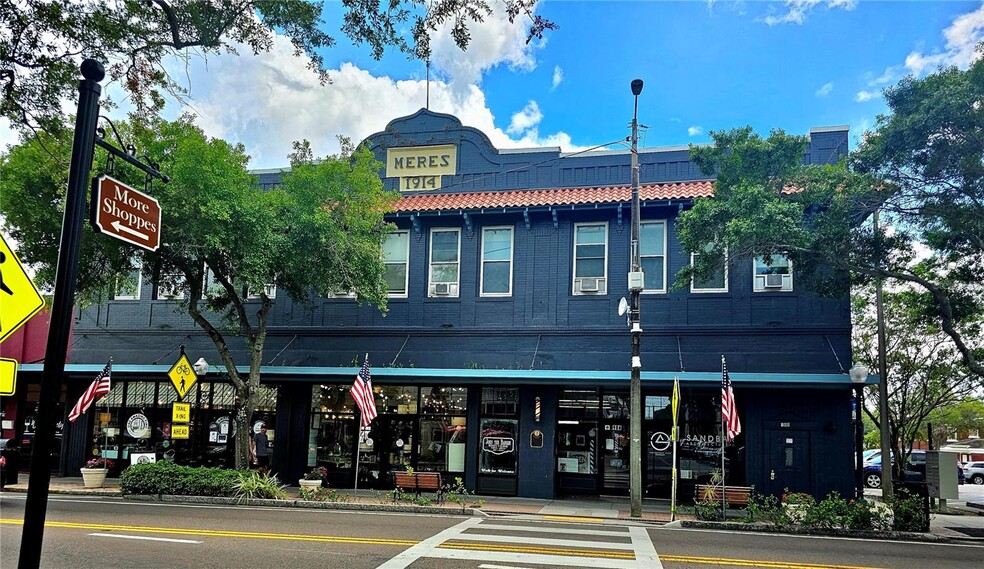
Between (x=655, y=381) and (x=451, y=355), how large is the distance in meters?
5.73

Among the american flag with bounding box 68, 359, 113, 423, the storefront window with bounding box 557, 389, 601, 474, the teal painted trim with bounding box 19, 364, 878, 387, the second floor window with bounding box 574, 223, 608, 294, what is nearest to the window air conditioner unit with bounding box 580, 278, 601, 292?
the second floor window with bounding box 574, 223, 608, 294

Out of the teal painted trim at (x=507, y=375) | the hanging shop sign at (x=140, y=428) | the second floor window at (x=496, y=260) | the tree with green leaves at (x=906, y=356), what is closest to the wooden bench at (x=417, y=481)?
the teal painted trim at (x=507, y=375)

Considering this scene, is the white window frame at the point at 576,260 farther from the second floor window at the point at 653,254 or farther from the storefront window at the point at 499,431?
the storefront window at the point at 499,431

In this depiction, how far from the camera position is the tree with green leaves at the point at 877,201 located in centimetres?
1298

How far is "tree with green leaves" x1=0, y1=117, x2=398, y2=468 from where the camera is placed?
51.4 ft

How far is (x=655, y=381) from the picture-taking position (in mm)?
17438

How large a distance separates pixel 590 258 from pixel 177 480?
1190 centimetres

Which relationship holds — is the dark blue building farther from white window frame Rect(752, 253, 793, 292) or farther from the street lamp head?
the street lamp head

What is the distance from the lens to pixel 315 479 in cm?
1820

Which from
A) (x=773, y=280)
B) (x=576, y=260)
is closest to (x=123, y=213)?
(x=576, y=260)

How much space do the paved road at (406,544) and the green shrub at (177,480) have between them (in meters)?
1.93

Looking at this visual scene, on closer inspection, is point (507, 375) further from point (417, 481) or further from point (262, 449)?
point (262, 449)

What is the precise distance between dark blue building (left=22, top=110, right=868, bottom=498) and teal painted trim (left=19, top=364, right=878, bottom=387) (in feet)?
0.18

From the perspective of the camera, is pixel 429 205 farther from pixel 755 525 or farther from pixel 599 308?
pixel 755 525
